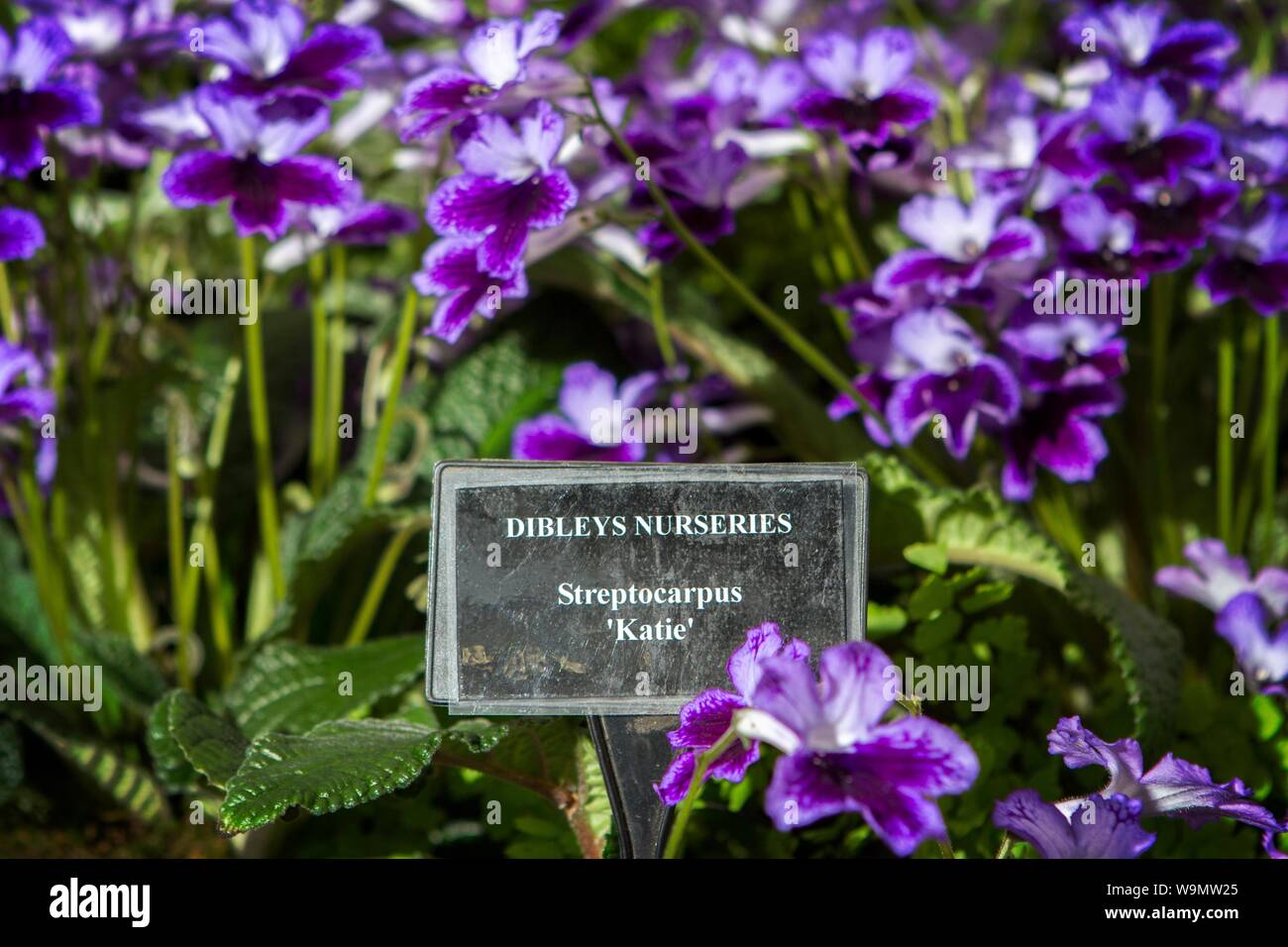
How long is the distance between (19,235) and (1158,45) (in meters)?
0.87

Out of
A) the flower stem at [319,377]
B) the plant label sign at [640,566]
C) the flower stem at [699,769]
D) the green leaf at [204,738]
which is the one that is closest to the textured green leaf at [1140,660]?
the plant label sign at [640,566]

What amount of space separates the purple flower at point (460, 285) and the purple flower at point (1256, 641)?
0.54 metres

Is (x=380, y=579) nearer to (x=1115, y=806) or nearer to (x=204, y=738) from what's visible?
(x=204, y=738)

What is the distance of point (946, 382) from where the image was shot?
0.91m

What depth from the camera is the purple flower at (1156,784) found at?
0.67 metres

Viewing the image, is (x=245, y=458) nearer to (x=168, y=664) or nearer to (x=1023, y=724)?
(x=168, y=664)

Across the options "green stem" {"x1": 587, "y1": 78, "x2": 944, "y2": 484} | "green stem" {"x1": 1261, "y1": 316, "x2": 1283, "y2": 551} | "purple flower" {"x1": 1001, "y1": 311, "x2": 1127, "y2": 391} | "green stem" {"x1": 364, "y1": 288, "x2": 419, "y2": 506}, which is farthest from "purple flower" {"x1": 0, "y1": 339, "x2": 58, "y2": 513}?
"green stem" {"x1": 1261, "y1": 316, "x2": 1283, "y2": 551}

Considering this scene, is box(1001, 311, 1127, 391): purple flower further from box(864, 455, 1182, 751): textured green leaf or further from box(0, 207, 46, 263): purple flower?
box(0, 207, 46, 263): purple flower

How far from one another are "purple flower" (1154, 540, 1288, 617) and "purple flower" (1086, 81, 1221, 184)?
278 mm

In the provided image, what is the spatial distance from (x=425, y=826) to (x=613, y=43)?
1316 millimetres

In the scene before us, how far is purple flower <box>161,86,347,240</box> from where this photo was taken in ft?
2.82

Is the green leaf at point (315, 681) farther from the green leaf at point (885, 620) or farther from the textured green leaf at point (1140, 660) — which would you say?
the textured green leaf at point (1140, 660)
